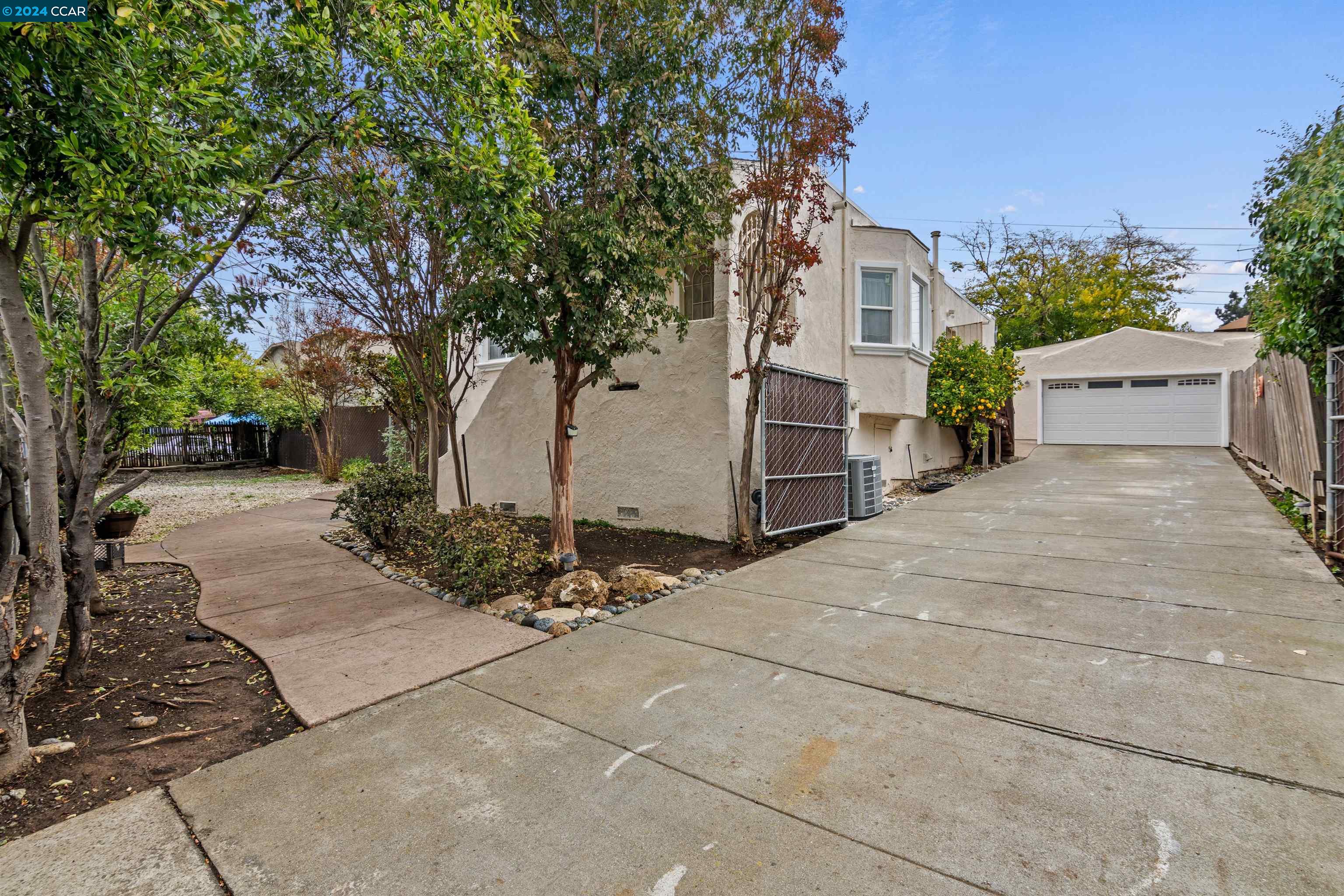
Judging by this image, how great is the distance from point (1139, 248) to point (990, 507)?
2885 centimetres

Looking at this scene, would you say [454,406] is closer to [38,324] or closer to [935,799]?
[38,324]

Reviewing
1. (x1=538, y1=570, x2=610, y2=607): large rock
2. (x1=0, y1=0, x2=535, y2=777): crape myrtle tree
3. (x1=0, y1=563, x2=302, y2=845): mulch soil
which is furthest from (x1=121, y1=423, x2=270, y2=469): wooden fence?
(x1=0, y1=0, x2=535, y2=777): crape myrtle tree

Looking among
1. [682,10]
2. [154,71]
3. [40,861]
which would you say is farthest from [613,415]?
[40,861]

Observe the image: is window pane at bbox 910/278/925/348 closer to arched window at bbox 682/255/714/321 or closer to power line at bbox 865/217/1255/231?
arched window at bbox 682/255/714/321

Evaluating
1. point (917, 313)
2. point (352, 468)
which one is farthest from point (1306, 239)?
point (352, 468)

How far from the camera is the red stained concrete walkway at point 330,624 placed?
3.60 meters

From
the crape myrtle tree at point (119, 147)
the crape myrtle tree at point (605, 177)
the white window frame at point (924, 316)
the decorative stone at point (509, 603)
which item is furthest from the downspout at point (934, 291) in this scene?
the crape myrtle tree at point (119, 147)

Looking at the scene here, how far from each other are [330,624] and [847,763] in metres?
3.89

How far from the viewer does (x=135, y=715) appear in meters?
3.22

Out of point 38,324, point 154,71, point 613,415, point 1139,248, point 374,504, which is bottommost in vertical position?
point 374,504

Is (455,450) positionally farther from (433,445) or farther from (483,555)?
(483,555)

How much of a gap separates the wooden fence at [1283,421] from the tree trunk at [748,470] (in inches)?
233

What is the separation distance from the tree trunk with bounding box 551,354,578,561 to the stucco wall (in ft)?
6.00

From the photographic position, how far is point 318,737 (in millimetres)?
2980
